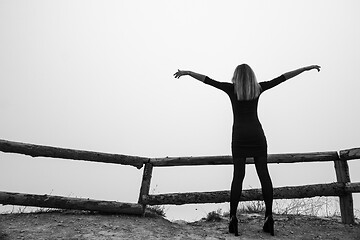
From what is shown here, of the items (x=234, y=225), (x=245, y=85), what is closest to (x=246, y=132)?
(x=245, y=85)

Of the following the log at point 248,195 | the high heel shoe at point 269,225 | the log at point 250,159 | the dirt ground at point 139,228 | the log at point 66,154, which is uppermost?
the log at point 250,159

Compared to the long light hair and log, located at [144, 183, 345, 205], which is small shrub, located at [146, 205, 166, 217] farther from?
the long light hair

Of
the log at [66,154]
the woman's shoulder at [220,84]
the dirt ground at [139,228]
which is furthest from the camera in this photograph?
the log at [66,154]

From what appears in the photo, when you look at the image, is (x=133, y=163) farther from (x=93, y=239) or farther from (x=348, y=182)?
(x=348, y=182)

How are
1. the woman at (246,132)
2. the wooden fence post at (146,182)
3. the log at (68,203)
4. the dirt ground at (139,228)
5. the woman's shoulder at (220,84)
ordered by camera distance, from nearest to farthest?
the woman at (246,132), the dirt ground at (139,228), the woman's shoulder at (220,84), the log at (68,203), the wooden fence post at (146,182)

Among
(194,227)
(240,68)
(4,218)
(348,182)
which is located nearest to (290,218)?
(348,182)

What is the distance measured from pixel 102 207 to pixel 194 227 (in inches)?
57.0

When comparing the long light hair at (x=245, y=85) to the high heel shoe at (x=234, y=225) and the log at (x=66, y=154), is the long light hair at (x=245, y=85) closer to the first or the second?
Answer: the high heel shoe at (x=234, y=225)

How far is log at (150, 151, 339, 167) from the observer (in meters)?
4.31

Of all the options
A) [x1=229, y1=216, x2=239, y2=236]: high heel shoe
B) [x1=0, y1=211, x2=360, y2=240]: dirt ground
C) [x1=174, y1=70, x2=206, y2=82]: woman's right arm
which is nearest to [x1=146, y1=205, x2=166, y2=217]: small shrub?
[x1=0, y1=211, x2=360, y2=240]: dirt ground

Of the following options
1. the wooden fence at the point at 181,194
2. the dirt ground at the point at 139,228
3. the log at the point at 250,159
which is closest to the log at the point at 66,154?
the wooden fence at the point at 181,194

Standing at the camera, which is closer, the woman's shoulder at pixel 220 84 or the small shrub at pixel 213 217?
the woman's shoulder at pixel 220 84

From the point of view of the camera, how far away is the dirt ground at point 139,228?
3143mm

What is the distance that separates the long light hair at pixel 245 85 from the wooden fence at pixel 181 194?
146cm
